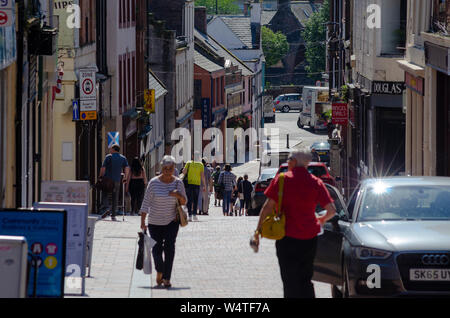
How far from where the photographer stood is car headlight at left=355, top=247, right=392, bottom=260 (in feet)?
34.2

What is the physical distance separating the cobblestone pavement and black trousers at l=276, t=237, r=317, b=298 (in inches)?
75.5

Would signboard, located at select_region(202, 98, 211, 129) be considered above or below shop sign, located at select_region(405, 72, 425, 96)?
below

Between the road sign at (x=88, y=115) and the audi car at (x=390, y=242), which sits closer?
the audi car at (x=390, y=242)

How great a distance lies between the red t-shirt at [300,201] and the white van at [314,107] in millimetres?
72190

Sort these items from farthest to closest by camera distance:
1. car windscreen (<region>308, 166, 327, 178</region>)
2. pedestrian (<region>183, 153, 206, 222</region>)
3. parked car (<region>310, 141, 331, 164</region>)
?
parked car (<region>310, 141, 331, 164</region>) → car windscreen (<region>308, 166, 327, 178</region>) → pedestrian (<region>183, 153, 206, 222</region>)

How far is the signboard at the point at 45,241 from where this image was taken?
10008 mm

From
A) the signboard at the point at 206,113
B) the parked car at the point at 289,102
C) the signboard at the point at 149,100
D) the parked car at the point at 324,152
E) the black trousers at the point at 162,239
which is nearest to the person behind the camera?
the black trousers at the point at 162,239

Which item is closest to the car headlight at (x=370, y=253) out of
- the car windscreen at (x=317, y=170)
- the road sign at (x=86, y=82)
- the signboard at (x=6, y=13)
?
the signboard at (x=6, y=13)

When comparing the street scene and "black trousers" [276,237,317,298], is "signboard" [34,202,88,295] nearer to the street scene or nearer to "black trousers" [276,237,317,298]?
the street scene

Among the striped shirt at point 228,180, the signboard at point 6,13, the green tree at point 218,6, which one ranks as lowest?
the striped shirt at point 228,180

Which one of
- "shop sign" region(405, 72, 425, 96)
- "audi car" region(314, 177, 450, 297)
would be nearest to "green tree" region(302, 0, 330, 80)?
"shop sign" region(405, 72, 425, 96)

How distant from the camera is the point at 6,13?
1487cm

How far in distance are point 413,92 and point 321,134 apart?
59.6 m

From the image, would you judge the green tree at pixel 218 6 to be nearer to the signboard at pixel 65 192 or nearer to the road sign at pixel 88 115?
the road sign at pixel 88 115
